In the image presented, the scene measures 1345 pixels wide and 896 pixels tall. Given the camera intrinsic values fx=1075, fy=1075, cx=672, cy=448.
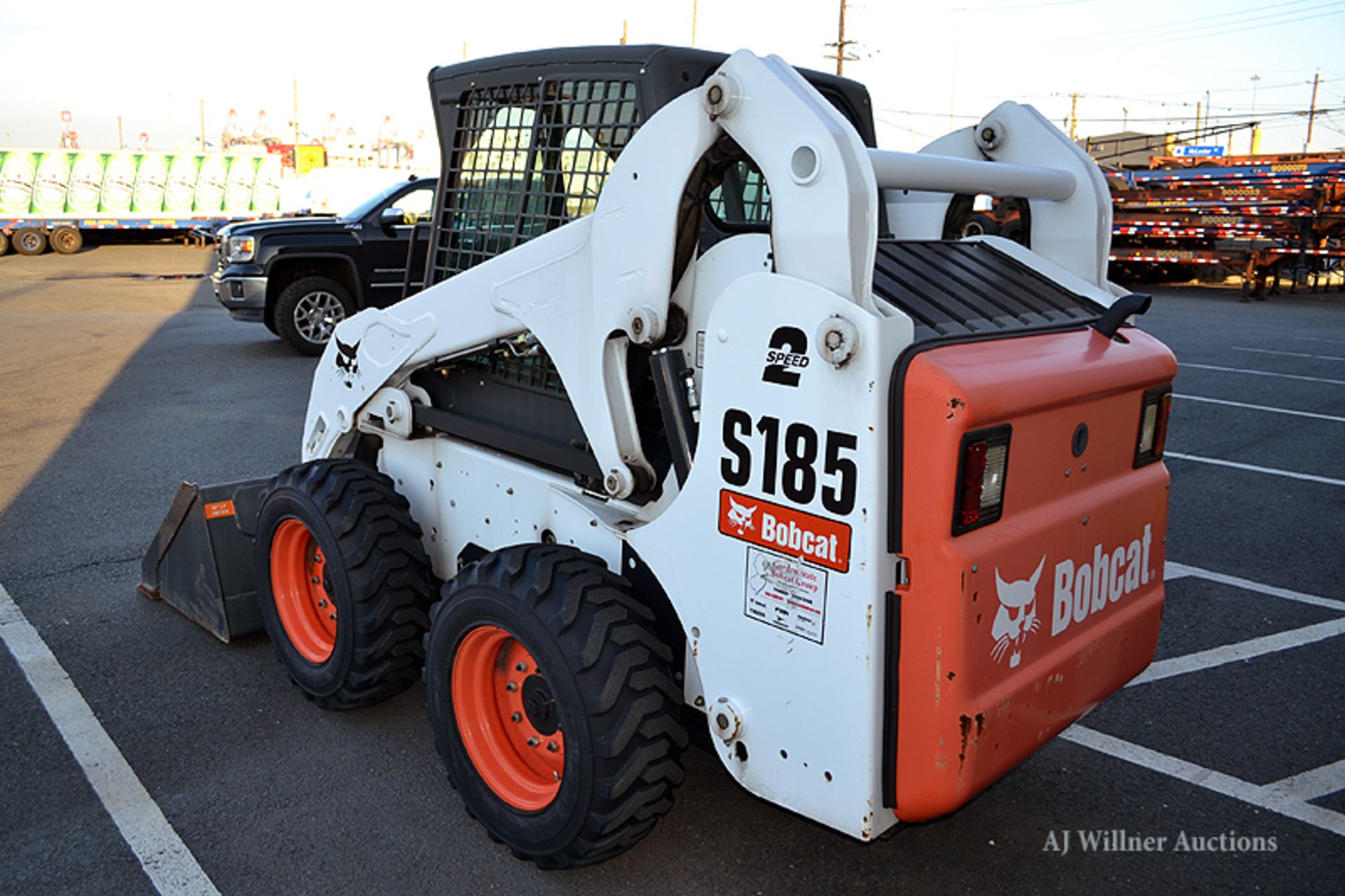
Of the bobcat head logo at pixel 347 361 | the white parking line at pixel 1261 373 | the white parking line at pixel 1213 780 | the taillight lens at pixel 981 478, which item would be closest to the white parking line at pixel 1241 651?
the white parking line at pixel 1213 780

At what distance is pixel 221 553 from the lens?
4523 mm

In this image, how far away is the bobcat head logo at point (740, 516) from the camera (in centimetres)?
265

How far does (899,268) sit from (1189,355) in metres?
11.8

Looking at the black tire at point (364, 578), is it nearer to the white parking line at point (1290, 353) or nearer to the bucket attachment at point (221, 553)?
the bucket attachment at point (221, 553)

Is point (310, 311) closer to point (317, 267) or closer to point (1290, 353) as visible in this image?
point (317, 267)

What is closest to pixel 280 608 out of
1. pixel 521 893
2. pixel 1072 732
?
pixel 521 893

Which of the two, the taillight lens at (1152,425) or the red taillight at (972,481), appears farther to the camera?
the taillight lens at (1152,425)

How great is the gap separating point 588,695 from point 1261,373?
11506mm

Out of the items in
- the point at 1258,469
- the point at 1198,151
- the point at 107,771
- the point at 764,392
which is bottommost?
the point at 107,771

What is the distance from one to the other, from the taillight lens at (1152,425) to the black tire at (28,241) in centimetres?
3318

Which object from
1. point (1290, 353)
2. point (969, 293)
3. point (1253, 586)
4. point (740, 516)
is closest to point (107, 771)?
point (740, 516)

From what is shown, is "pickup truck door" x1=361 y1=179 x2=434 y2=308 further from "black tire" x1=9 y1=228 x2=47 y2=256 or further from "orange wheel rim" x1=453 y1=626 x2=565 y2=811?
"black tire" x1=9 y1=228 x2=47 y2=256

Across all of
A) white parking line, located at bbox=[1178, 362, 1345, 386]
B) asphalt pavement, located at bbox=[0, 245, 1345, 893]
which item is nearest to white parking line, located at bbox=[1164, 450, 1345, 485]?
asphalt pavement, located at bbox=[0, 245, 1345, 893]

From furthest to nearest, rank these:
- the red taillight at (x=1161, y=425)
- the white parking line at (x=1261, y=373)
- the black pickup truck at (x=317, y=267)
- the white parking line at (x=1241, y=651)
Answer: the black pickup truck at (x=317, y=267) → the white parking line at (x=1261, y=373) → the white parking line at (x=1241, y=651) → the red taillight at (x=1161, y=425)
